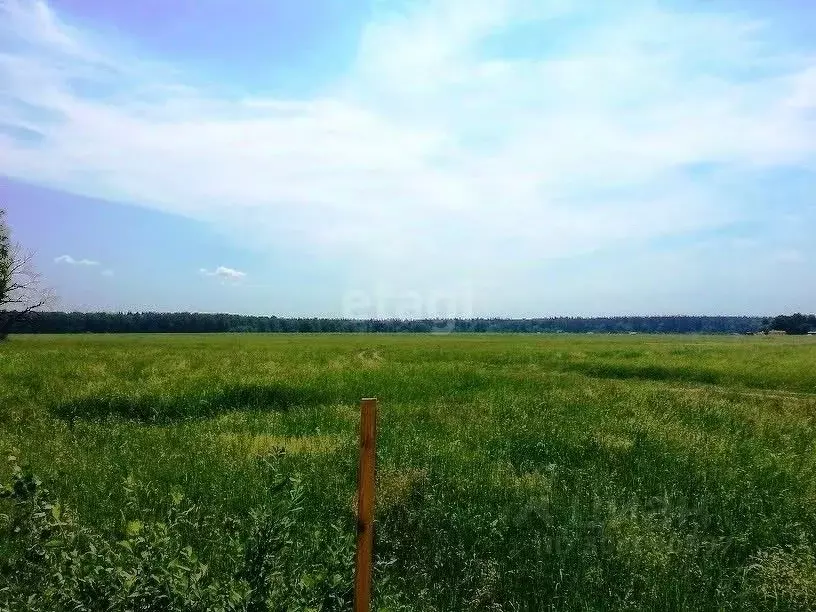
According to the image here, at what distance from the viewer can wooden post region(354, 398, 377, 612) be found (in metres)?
3.58

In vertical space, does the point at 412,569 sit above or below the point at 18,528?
below

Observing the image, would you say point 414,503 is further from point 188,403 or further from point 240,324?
point 240,324

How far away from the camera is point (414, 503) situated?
745 centimetres

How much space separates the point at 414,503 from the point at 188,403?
10636 millimetres

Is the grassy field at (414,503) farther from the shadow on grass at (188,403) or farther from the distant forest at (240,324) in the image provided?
the distant forest at (240,324)

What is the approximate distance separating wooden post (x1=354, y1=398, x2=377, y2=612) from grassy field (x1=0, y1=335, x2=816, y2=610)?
38 cm

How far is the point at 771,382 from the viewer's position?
26047 mm

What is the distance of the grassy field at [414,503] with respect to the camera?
14.6 ft

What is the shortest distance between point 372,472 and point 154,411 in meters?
12.9

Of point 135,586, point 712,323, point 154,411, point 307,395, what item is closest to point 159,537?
point 135,586

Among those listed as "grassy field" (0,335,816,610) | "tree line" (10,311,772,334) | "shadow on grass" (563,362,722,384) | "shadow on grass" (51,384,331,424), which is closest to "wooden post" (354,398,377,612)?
"grassy field" (0,335,816,610)

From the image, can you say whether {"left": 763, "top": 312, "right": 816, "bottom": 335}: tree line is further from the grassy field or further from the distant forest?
the grassy field

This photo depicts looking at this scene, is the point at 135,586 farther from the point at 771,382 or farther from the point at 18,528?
the point at 771,382

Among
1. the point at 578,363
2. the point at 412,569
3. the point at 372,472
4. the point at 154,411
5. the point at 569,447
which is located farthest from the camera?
the point at 578,363
